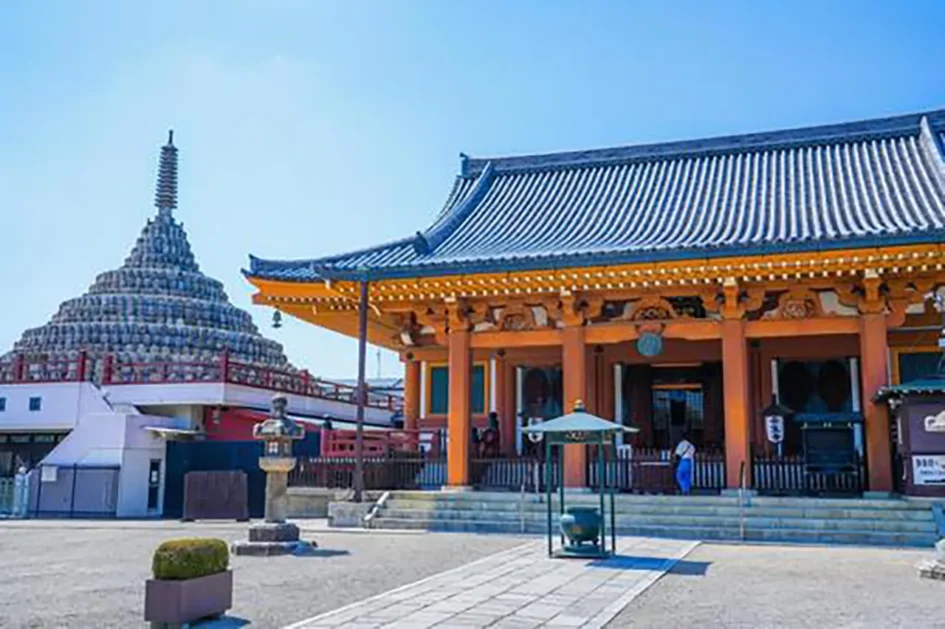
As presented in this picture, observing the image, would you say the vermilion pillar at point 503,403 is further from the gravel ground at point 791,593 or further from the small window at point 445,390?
the gravel ground at point 791,593

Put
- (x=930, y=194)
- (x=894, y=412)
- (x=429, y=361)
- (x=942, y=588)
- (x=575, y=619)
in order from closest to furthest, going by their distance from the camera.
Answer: (x=575, y=619) → (x=942, y=588) → (x=894, y=412) → (x=930, y=194) → (x=429, y=361)

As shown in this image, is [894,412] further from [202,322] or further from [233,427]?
[202,322]

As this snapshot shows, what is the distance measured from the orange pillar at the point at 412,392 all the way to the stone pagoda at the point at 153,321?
11.4m

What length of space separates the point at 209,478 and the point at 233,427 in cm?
881

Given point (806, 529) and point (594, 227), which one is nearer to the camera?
point (806, 529)

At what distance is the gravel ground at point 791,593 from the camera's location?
771 centimetres

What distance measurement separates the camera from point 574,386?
1761 cm

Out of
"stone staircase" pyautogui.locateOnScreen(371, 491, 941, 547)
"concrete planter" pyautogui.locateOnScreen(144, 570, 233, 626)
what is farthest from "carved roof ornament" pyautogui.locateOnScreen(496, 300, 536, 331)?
"concrete planter" pyautogui.locateOnScreen(144, 570, 233, 626)

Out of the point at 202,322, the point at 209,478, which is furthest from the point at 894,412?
the point at 202,322

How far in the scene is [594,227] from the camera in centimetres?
2020

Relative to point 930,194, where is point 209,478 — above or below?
below

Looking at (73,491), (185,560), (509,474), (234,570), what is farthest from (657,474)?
(73,491)

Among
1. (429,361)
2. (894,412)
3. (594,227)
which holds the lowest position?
(894,412)

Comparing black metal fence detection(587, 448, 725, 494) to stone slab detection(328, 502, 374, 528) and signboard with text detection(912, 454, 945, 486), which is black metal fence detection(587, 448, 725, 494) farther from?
stone slab detection(328, 502, 374, 528)
